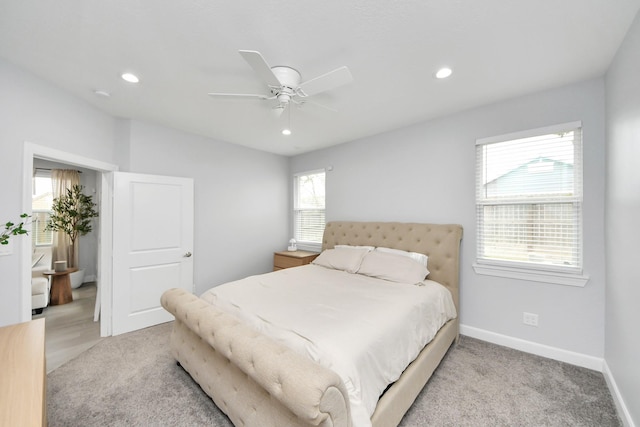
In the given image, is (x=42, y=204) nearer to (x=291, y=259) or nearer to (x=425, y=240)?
(x=291, y=259)

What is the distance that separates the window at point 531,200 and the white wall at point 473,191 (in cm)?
8

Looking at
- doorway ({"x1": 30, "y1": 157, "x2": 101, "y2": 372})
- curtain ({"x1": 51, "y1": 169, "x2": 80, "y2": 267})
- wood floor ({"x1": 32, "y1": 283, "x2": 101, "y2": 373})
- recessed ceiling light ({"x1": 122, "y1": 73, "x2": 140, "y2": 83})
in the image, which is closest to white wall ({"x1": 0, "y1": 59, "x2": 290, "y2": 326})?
doorway ({"x1": 30, "y1": 157, "x2": 101, "y2": 372})

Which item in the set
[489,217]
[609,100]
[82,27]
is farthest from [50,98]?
[609,100]

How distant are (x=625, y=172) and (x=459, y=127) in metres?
1.53

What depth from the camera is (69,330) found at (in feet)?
10.3

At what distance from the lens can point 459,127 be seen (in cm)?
302

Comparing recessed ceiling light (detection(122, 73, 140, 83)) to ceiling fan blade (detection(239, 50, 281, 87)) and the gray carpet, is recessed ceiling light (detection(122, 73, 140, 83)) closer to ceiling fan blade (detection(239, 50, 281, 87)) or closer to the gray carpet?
ceiling fan blade (detection(239, 50, 281, 87))

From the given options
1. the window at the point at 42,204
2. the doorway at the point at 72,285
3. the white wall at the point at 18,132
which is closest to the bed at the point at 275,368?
the white wall at the point at 18,132

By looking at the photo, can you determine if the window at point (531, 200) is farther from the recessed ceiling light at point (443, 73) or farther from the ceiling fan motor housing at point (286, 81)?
the ceiling fan motor housing at point (286, 81)

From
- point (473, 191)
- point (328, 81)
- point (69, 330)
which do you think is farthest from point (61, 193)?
point (473, 191)

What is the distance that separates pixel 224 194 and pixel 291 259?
1529 millimetres

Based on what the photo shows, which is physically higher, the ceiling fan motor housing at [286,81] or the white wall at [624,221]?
the ceiling fan motor housing at [286,81]

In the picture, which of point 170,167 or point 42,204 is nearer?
point 170,167

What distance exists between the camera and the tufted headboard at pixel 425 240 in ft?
9.53
